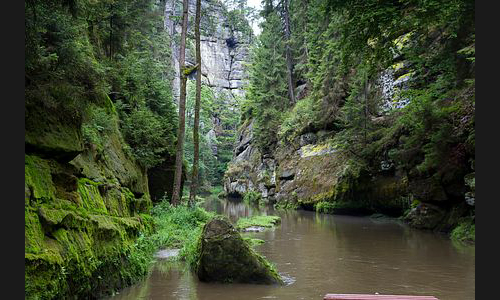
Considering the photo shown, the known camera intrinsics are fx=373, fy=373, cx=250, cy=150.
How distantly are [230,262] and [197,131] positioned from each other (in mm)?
10707

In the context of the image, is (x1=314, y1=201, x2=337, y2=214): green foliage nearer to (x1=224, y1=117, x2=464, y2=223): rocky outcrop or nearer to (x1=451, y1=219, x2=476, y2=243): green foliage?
(x1=224, y1=117, x2=464, y2=223): rocky outcrop

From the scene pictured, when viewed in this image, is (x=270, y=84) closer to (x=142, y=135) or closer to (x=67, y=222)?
(x=142, y=135)

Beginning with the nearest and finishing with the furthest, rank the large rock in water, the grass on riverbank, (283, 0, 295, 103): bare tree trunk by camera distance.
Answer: the large rock in water < the grass on riverbank < (283, 0, 295, 103): bare tree trunk

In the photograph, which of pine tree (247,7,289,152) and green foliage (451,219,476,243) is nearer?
green foliage (451,219,476,243)

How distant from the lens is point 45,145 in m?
6.21

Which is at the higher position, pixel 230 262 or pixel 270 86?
pixel 270 86

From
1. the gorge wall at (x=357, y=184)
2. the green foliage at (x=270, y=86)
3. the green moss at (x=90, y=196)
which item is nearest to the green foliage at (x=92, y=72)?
the green moss at (x=90, y=196)

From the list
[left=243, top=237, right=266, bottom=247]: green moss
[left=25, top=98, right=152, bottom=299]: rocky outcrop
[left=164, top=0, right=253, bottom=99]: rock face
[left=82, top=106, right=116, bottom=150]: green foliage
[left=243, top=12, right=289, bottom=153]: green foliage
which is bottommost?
[left=243, top=237, right=266, bottom=247]: green moss

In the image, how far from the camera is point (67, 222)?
583 centimetres

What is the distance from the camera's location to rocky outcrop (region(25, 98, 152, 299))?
4.85 m

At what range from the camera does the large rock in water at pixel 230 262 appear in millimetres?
7875

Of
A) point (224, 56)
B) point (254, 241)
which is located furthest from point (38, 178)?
point (224, 56)

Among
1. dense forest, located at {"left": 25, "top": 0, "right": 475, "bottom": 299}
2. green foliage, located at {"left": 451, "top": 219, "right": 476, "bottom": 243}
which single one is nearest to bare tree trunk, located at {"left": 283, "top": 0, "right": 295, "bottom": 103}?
dense forest, located at {"left": 25, "top": 0, "right": 475, "bottom": 299}

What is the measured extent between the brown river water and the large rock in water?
221 mm
